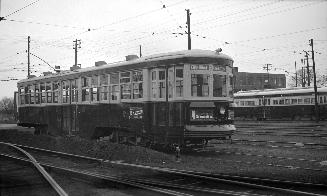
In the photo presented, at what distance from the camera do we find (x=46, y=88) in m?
21.0

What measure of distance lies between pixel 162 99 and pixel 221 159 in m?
2.95

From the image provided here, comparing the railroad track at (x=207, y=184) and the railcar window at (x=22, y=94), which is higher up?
the railcar window at (x=22, y=94)

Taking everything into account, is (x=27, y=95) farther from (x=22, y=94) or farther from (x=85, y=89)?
(x=85, y=89)

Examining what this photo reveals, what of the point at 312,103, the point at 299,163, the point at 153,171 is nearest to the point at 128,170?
the point at 153,171

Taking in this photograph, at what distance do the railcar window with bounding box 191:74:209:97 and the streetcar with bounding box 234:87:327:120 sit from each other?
26.9m

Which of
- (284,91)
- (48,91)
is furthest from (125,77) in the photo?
(284,91)

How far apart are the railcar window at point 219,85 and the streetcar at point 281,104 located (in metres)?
26.2

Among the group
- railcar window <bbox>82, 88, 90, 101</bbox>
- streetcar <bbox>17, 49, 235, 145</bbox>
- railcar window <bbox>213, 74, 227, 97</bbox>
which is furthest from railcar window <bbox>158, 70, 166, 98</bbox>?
→ railcar window <bbox>82, 88, 90, 101</bbox>

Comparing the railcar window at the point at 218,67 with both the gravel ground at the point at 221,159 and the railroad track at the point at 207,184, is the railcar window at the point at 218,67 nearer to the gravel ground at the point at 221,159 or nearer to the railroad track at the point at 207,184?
the gravel ground at the point at 221,159

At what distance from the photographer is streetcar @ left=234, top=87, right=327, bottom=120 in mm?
37406

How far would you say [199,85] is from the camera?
13.3 meters

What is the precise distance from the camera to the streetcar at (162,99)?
13086mm

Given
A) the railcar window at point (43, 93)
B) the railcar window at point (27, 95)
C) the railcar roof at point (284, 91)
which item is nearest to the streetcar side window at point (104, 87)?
the railcar window at point (43, 93)

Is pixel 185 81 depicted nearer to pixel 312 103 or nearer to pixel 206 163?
pixel 206 163
